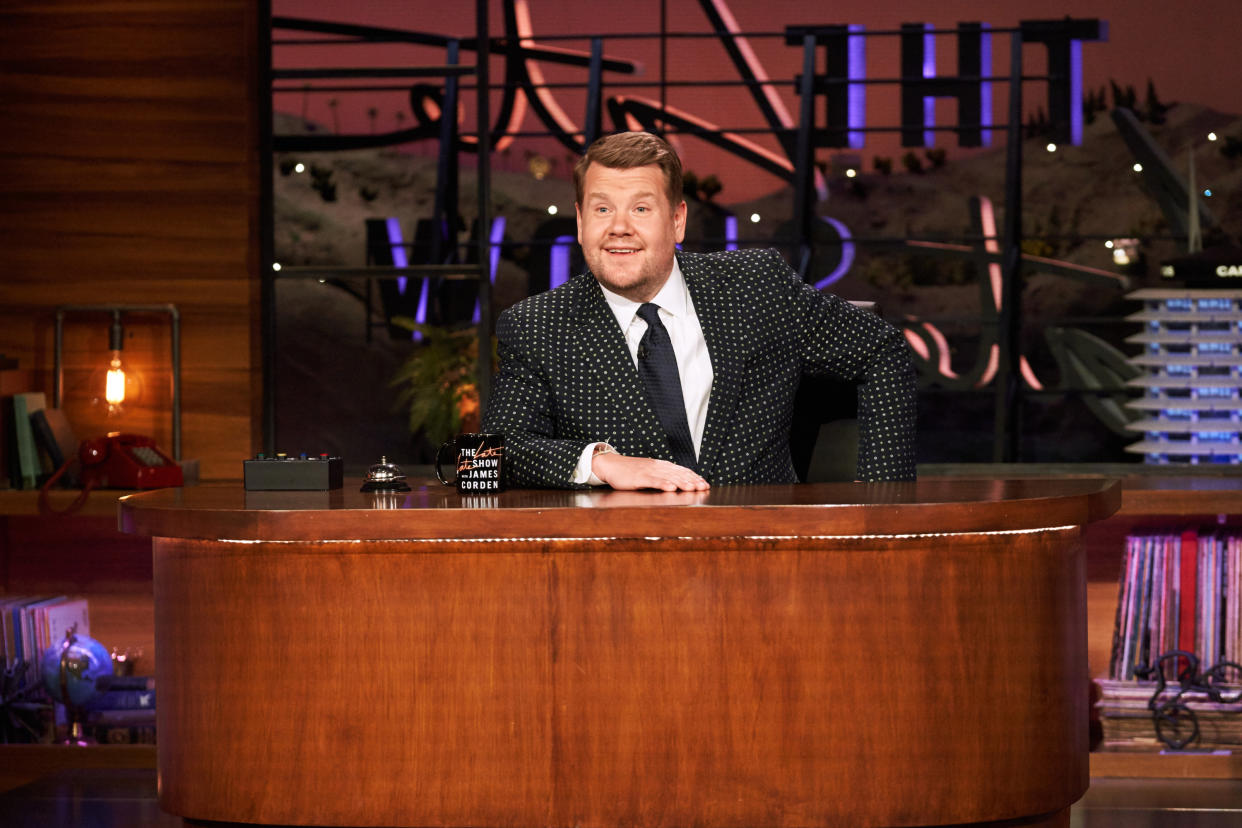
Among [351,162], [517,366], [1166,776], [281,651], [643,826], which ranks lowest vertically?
[1166,776]

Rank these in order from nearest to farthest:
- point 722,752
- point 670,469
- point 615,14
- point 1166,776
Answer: point 722,752 < point 670,469 < point 1166,776 < point 615,14

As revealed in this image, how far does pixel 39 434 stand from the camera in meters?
4.42

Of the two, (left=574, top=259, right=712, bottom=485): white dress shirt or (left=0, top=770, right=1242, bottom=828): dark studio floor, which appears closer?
(left=574, top=259, right=712, bottom=485): white dress shirt

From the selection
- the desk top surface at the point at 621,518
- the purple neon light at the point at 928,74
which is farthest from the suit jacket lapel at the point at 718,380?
the purple neon light at the point at 928,74

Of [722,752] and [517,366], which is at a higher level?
[517,366]

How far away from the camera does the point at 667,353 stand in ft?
9.30

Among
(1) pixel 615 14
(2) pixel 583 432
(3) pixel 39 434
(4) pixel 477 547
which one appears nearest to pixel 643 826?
(4) pixel 477 547

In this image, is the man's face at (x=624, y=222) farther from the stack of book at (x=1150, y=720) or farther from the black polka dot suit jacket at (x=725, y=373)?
the stack of book at (x=1150, y=720)

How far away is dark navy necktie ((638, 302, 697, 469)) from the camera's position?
282 centimetres

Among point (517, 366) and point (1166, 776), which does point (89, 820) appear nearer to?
point (517, 366)

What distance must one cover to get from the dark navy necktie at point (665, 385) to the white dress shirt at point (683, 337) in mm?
20

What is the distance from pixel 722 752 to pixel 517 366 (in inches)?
38.5

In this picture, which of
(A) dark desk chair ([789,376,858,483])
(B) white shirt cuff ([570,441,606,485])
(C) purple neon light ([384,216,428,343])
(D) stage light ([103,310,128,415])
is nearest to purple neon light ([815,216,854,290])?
(C) purple neon light ([384,216,428,343])

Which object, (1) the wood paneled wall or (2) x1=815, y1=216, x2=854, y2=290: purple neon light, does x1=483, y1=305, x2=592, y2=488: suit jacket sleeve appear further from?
(2) x1=815, y1=216, x2=854, y2=290: purple neon light
